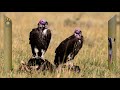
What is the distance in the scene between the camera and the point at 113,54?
478 inches

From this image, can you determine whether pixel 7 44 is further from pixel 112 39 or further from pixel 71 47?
pixel 112 39

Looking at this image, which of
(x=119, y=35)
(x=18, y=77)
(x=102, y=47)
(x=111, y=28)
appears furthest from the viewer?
(x=119, y=35)

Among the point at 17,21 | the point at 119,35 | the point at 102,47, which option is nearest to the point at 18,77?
the point at 102,47

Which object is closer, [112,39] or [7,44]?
[7,44]

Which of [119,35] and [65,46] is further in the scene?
[119,35]

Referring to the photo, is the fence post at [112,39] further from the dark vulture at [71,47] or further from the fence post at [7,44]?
the fence post at [7,44]

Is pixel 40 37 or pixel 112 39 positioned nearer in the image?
pixel 40 37

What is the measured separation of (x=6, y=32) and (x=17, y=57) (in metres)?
1.18

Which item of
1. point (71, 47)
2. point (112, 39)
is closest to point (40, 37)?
point (71, 47)

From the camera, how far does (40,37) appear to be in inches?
463

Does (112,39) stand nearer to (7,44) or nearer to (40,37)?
(40,37)

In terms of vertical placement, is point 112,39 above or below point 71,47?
above

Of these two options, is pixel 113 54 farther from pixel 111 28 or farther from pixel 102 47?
pixel 102 47

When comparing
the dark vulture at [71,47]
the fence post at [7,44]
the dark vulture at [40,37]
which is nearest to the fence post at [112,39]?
the dark vulture at [71,47]
